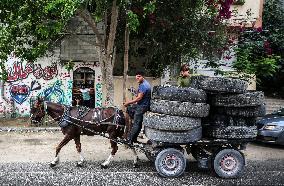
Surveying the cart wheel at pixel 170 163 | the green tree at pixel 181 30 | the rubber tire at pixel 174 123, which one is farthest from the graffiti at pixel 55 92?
the rubber tire at pixel 174 123

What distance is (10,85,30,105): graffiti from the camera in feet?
74.4

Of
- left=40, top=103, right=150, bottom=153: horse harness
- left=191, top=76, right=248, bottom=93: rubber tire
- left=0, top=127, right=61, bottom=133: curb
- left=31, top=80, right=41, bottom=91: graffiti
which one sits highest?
left=191, top=76, right=248, bottom=93: rubber tire

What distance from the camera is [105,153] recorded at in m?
15.4

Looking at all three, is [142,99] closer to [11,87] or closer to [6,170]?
[6,170]

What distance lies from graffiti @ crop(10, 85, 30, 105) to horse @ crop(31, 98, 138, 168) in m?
10.0

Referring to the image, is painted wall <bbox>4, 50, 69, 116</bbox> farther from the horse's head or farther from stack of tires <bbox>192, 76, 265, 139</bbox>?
stack of tires <bbox>192, 76, 265, 139</bbox>

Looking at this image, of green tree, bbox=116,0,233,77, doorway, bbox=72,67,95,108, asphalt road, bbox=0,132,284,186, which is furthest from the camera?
doorway, bbox=72,67,95,108

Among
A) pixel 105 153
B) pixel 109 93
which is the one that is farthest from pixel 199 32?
pixel 105 153

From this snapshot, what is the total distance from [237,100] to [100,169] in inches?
162

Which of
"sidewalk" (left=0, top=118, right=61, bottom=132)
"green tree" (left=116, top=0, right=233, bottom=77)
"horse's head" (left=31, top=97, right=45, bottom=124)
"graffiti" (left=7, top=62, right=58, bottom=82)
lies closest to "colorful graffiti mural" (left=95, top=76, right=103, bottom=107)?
"graffiti" (left=7, top=62, right=58, bottom=82)

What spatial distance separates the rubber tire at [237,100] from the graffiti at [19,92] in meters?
12.8

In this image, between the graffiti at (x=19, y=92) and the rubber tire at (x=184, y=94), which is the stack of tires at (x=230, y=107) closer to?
the rubber tire at (x=184, y=94)

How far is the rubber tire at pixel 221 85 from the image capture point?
39.4ft

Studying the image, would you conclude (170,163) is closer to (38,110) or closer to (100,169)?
(100,169)
